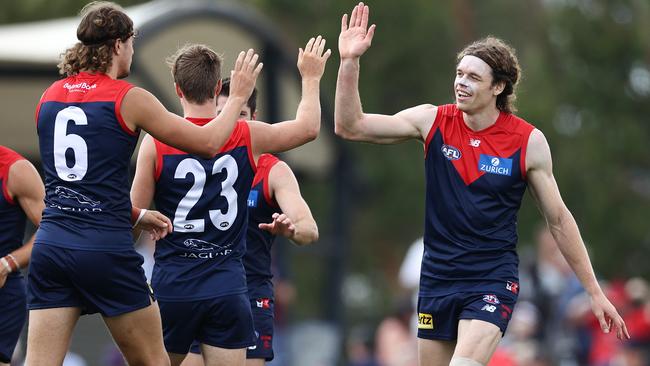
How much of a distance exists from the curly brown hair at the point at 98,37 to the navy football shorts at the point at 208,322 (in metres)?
1.51

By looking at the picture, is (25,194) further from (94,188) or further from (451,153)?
(451,153)

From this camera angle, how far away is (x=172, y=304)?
26.7 feet

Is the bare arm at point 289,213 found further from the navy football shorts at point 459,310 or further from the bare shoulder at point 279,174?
the navy football shorts at point 459,310

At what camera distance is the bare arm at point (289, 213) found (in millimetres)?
8219

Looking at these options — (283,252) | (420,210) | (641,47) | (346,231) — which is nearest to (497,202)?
(283,252)

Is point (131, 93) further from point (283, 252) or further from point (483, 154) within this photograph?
point (283, 252)

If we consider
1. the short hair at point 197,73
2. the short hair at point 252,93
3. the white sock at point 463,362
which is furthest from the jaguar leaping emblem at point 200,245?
the white sock at point 463,362

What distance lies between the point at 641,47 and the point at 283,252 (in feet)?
27.3

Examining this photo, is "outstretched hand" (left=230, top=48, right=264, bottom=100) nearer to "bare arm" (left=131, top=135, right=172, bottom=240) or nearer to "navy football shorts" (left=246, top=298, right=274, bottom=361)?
"bare arm" (left=131, top=135, right=172, bottom=240)

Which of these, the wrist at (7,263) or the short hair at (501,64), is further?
the short hair at (501,64)

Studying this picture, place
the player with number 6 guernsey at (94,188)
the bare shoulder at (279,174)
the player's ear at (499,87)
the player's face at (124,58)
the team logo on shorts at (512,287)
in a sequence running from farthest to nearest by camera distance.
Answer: the bare shoulder at (279,174)
the player's ear at (499,87)
the team logo on shorts at (512,287)
the player's face at (124,58)
the player with number 6 guernsey at (94,188)

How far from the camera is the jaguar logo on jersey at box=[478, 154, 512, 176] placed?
862 centimetres

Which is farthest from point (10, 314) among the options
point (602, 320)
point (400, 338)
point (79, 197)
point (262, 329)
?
point (400, 338)

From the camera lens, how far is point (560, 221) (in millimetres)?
8742
